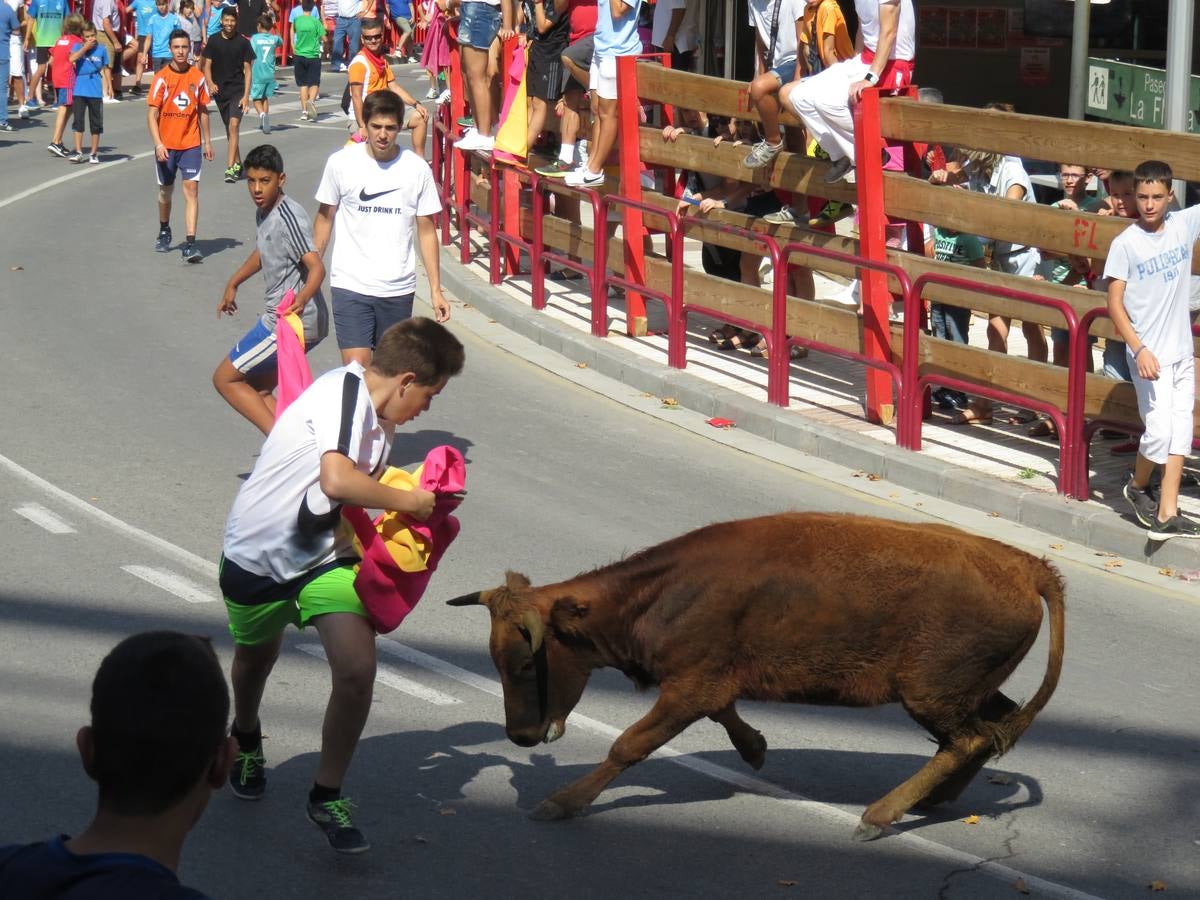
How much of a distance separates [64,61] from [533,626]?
2252 centimetres

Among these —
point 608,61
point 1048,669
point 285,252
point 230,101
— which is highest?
point 608,61

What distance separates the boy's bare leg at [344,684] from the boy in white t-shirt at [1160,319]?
5342 millimetres

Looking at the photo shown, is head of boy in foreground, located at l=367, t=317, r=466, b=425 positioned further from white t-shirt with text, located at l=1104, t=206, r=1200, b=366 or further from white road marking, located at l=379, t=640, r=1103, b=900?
white t-shirt with text, located at l=1104, t=206, r=1200, b=366

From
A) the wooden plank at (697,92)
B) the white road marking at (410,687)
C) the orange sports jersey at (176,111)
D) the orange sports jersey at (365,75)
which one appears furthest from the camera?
the orange sports jersey at (365,75)

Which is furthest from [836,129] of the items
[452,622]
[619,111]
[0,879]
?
[0,879]

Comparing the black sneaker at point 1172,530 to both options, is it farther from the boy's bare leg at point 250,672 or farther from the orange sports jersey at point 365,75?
the orange sports jersey at point 365,75

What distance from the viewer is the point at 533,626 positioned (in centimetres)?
573

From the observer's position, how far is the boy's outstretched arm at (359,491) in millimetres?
5328

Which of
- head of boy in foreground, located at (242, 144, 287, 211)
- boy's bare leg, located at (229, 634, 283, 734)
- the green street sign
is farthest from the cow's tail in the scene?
the green street sign

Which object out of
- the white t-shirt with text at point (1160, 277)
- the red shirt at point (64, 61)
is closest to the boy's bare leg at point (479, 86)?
the red shirt at point (64, 61)

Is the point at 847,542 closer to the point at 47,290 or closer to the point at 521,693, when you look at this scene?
the point at 521,693

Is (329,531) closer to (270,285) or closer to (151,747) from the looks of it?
(151,747)

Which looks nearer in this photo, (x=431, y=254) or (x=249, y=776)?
(x=249, y=776)

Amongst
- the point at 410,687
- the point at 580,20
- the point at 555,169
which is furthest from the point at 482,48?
the point at 410,687
